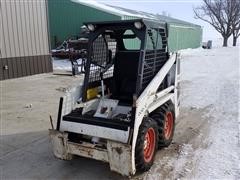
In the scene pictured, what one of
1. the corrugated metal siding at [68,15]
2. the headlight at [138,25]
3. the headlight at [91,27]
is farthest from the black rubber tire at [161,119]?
the corrugated metal siding at [68,15]

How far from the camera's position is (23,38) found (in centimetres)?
1142

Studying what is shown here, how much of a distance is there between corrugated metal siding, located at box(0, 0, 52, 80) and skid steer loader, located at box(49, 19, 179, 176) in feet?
23.8

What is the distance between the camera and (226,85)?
9453 mm

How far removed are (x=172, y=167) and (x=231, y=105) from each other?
376cm

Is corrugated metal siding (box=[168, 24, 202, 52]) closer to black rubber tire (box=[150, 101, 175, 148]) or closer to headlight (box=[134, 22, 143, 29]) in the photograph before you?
black rubber tire (box=[150, 101, 175, 148])

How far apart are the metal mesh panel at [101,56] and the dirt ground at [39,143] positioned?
4.47ft

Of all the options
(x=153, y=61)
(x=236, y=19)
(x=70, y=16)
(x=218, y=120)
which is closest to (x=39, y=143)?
(x=153, y=61)

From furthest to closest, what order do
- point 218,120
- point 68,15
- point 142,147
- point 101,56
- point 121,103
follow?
point 68,15, point 218,120, point 101,56, point 121,103, point 142,147

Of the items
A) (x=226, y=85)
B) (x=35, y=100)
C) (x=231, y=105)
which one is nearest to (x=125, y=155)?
(x=231, y=105)

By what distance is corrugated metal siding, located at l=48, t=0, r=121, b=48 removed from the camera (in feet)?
64.4

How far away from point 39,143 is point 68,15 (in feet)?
53.4

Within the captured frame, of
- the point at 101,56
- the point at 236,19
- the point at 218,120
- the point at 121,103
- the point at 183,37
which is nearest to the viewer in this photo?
the point at 121,103

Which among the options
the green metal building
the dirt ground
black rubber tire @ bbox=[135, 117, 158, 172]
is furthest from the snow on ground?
the green metal building

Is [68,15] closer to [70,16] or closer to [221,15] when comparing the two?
[70,16]
